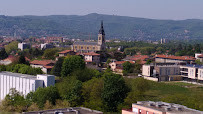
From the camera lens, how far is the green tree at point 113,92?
73.7 feet

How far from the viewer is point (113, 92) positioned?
22.7 m

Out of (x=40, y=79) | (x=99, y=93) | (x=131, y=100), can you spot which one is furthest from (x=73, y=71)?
(x=131, y=100)

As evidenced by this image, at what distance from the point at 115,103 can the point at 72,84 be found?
130 inches

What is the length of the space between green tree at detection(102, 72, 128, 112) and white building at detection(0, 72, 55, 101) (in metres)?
4.74

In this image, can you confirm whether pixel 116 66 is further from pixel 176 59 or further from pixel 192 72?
pixel 192 72

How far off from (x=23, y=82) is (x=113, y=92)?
7.44m

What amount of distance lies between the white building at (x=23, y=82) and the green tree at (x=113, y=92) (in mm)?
4742

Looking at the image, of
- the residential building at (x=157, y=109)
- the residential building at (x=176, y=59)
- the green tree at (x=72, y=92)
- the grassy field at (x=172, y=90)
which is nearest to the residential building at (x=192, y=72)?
the grassy field at (x=172, y=90)

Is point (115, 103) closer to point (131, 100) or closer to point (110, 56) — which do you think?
point (131, 100)

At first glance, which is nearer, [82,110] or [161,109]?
[161,109]

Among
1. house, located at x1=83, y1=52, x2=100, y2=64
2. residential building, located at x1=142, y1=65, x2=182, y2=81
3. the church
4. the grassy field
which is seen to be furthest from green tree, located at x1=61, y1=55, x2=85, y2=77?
the church

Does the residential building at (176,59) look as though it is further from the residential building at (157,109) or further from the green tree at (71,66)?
the residential building at (157,109)

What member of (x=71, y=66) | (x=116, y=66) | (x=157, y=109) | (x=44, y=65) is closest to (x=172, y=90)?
(x=71, y=66)

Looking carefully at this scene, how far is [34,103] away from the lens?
2233 cm
